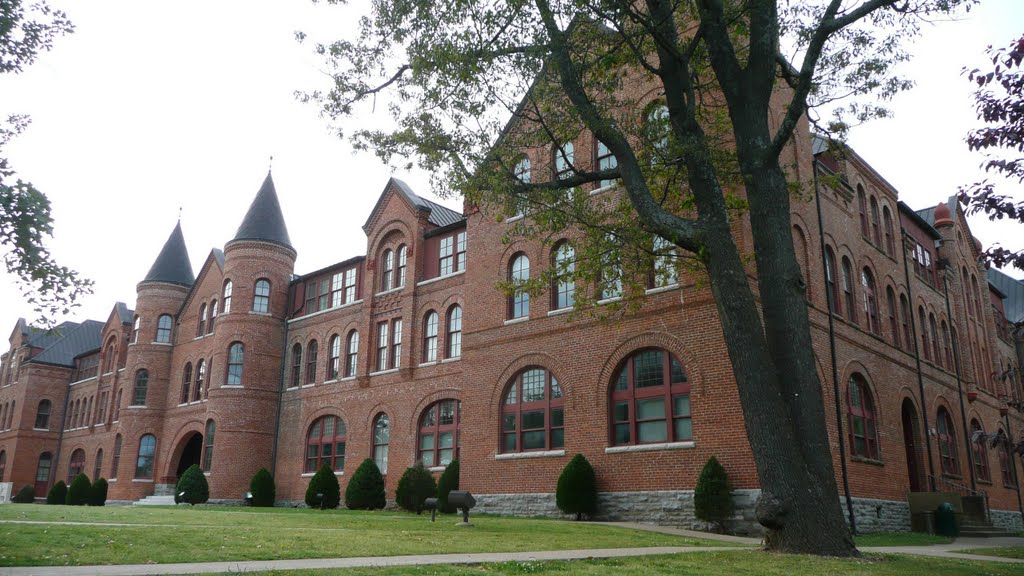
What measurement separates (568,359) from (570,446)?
232 centimetres

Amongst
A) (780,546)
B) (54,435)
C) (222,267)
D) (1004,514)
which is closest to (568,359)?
(780,546)

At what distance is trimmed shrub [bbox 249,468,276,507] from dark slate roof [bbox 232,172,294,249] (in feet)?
34.5

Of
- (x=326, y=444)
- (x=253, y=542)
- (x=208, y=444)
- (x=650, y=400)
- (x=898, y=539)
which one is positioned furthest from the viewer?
(x=208, y=444)

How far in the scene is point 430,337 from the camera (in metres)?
29.8

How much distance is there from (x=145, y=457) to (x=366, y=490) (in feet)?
60.3

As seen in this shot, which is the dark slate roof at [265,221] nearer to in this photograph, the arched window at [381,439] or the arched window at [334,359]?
the arched window at [334,359]

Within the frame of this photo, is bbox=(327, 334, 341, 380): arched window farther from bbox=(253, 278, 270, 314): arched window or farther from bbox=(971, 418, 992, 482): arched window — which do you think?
bbox=(971, 418, 992, 482): arched window

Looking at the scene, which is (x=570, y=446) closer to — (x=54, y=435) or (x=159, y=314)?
(x=159, y=314)

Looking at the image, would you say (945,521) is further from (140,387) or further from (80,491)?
(80,491)

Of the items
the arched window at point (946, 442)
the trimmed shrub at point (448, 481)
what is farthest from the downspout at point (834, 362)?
the trimmed shrub at point (448, 481)

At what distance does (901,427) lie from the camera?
24.9m

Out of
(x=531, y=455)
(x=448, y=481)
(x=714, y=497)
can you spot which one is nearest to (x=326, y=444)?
(x=448, y=481)

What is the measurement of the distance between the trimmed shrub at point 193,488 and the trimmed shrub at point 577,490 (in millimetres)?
19383

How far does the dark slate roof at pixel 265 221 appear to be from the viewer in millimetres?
36781
